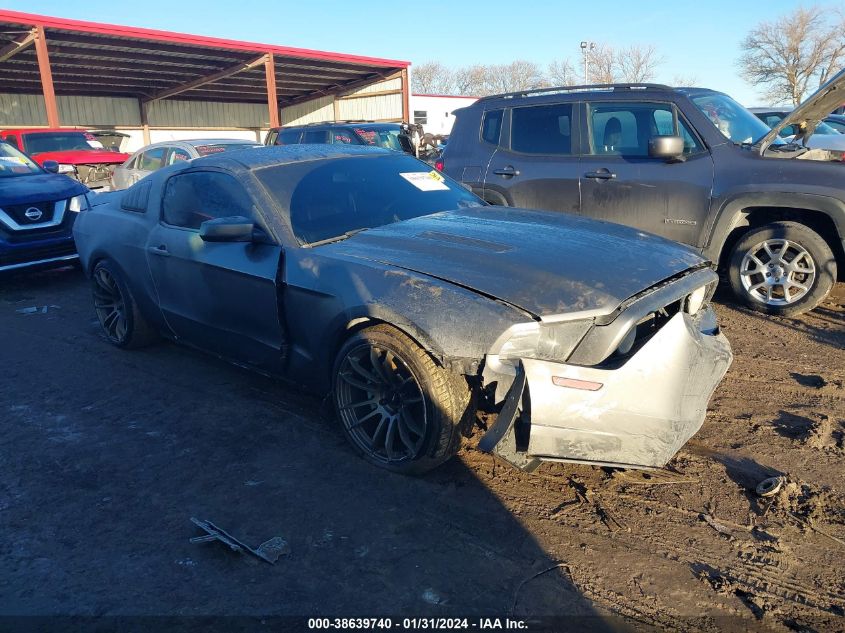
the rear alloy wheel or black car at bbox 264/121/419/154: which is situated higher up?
black car at bbox 264/121/419/154

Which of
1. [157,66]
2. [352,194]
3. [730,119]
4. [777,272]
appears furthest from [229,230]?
[157,66]

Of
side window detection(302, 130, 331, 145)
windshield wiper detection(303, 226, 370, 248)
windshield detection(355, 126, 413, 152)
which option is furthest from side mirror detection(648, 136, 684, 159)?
side window detection(302, 130, 331, 145)

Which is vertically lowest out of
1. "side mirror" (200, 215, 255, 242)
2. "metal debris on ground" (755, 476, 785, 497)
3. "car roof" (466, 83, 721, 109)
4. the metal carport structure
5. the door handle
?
"metal debris on ground" (755, 476, 785, 497)

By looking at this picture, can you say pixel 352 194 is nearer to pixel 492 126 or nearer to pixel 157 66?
pixel 492 126

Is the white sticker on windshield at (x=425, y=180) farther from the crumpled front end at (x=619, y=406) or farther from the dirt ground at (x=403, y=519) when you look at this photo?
the crumpled front end at (x=619, y=406)

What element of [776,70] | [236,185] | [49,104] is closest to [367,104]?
[49,104]

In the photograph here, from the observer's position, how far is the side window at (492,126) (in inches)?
262

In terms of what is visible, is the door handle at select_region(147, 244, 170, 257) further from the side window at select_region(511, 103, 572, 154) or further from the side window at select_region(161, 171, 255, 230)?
the side window at select_region(511, 103, 572, 154)

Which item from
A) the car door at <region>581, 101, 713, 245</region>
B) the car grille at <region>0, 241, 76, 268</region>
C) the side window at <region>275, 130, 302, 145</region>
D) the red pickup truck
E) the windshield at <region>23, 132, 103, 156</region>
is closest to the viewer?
the car door at <region>581, 101, 713, 245</region>

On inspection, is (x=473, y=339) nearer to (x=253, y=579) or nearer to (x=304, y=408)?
(x=253, y=579)

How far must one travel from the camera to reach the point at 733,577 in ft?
8.00

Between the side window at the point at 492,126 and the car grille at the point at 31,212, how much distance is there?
508 cm

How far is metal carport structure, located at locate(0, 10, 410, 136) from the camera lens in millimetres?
18828

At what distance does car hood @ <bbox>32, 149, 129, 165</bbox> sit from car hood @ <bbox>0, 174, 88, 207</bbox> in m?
6.34
